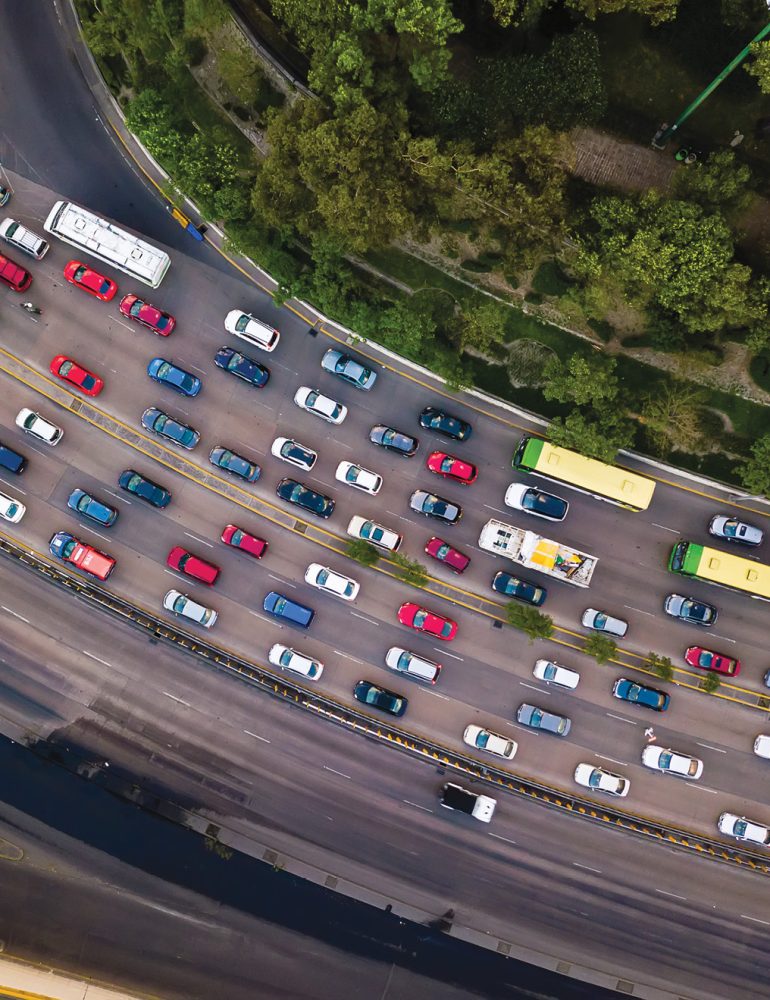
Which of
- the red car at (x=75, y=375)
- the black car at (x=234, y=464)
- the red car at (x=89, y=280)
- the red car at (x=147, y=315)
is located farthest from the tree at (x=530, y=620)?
the red car at (x=89, y=280)

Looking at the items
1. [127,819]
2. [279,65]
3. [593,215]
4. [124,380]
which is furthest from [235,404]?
[127,819]

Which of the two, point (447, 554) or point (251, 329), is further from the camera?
point (251, 329)

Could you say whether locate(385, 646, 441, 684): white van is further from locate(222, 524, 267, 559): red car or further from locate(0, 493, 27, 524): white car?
locate(0, 493, 27, 524): white car

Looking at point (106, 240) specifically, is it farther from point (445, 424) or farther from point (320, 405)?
point (445, 424)

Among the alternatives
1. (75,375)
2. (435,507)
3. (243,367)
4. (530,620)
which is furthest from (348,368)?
(530,620)

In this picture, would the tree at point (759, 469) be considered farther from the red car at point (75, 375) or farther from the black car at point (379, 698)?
the red car at point (75, 375)

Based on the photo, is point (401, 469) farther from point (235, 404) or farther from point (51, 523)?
Answer: point (51, 523)
